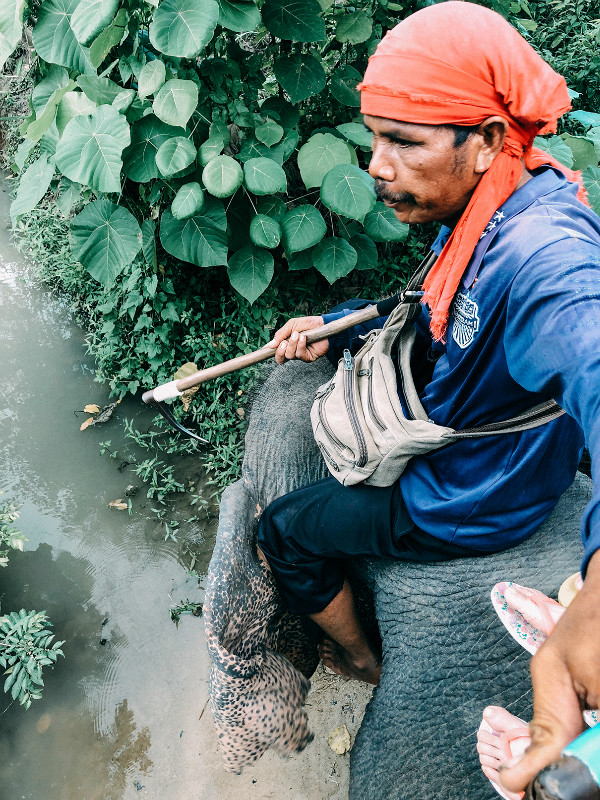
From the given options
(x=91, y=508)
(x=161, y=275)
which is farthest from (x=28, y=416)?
(x=161, y=275)

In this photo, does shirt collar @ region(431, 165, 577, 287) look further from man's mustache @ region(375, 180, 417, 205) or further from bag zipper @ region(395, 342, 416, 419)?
bag zipper @ region(395, 342, 416, 419)

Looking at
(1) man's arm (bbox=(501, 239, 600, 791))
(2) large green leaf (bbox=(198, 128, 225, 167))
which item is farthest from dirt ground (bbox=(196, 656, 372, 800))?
(2) large green leaf (bbox=(198, 128, 225, 167))

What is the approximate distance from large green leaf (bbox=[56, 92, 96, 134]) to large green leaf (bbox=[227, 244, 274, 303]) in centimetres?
82

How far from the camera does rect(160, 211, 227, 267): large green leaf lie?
2.50 meters

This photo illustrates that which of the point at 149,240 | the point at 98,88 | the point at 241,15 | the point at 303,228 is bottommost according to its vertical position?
the point at 149,240

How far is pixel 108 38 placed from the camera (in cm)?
223

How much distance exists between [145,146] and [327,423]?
4.96 ft

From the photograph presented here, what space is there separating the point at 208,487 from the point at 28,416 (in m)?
0.97

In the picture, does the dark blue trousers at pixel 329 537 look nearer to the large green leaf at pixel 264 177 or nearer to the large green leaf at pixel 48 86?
the large green leaf at pixel 264 177

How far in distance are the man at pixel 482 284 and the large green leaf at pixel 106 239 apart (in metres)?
1.47

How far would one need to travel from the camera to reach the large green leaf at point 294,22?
7.59ft


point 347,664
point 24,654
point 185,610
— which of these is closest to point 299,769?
point 347,664

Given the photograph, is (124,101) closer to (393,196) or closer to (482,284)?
(393,196)

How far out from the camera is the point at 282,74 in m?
2.52
